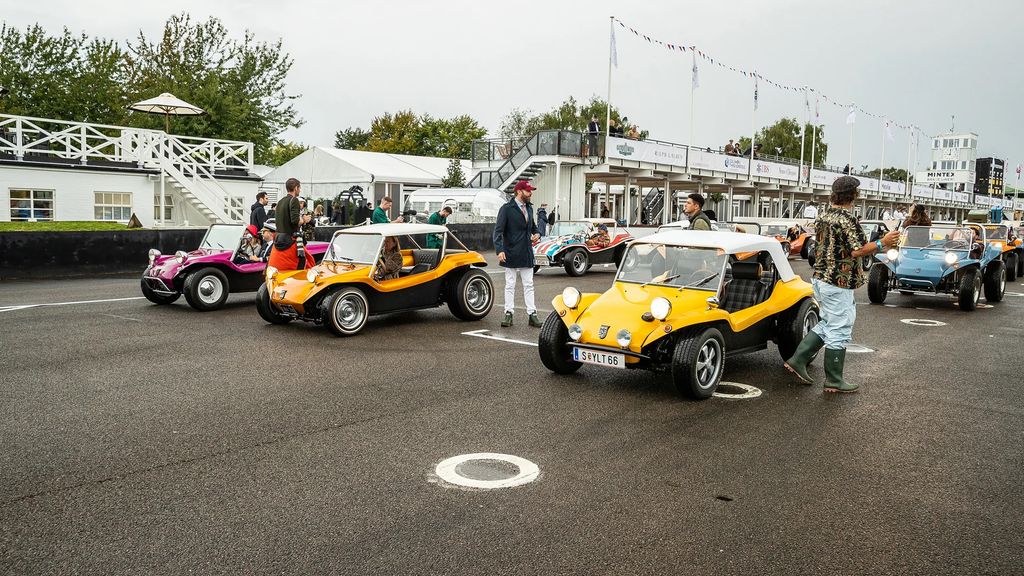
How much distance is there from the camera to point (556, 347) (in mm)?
7324

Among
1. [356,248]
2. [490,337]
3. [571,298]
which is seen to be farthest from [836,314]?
[356,248]

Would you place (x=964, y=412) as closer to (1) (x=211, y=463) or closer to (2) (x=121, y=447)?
(1) (x=211, y=463)

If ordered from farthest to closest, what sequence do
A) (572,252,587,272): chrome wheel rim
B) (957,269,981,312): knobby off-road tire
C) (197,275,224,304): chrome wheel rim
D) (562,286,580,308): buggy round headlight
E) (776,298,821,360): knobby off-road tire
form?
1. (572,252,587,272): chrome wheel rim
2. (957,269,981,312): knobby off-road tire
3. (197,275,224,304): chrome wheel rim
4. (776,298,821,360): knobby off-road tire
5. (562,286,580,308): buggy round headlight

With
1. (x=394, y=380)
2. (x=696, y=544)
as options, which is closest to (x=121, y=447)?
(x=394, y=380)

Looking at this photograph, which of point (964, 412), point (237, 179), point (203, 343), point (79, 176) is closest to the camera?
point (964, 412)

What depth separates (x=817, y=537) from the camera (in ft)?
12.8

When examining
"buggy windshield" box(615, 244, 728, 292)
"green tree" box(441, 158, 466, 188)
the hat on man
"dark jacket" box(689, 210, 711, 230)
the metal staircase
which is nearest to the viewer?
the hat on man

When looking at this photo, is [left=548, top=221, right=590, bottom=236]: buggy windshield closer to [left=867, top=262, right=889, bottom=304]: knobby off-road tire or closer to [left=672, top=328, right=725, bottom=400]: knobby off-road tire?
[left=867, top=262, right=889, bottom=304]: knobby off-road tire

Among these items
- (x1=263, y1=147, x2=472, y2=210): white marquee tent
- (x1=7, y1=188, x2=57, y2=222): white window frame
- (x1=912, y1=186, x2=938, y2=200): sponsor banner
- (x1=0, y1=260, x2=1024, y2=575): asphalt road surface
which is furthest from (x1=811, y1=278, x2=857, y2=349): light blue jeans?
(x1=912, y1=186, x2=938, y2=200): sponsor banner

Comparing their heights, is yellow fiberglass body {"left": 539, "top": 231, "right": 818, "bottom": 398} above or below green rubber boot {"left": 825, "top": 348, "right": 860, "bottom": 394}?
above

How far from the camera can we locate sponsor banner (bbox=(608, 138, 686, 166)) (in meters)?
33.0

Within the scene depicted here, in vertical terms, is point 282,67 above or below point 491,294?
above

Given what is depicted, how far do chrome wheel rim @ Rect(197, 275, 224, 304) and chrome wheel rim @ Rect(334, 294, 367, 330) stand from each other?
3120 millimetres

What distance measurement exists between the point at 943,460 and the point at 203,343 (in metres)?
7.36
